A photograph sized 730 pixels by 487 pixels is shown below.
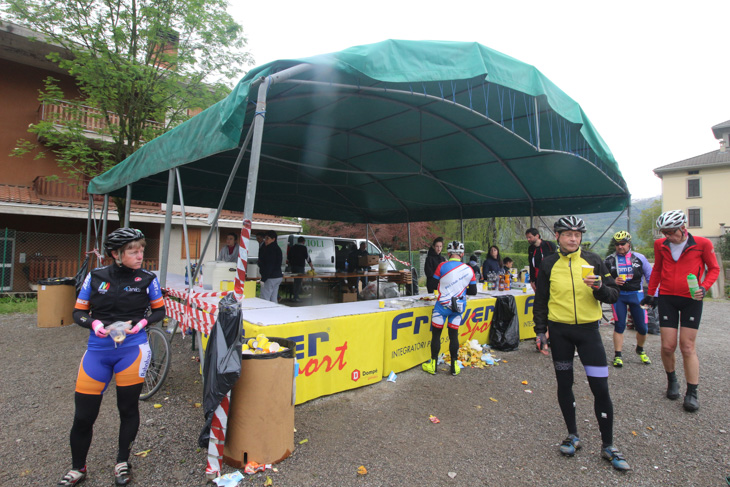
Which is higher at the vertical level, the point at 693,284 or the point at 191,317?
the point at 693,284

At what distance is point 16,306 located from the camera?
404 inches

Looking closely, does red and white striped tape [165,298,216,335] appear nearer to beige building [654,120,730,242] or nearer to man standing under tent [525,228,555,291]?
man standing under tent [525,228,555,291]

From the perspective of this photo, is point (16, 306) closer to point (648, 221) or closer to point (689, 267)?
point (689, 267)

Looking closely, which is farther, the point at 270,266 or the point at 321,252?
the point at 321,252

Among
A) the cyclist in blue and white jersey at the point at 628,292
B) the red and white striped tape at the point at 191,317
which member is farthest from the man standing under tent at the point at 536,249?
the red and white striped tape at the point at 191,317

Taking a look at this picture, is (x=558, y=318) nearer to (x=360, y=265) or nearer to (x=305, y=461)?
(x=305, y=461)


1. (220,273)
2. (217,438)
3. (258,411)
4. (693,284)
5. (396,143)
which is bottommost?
(217,438)

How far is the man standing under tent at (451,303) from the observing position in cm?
482

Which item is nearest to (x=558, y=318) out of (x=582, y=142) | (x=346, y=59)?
(x=346, y=59)

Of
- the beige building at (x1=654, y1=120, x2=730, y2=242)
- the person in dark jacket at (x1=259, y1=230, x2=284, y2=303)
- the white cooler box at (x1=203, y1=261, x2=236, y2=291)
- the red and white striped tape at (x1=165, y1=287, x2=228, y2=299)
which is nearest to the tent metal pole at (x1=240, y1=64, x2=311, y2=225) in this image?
the red and white striped tape at (x1=165, y1=287, x2=228, y2=299)

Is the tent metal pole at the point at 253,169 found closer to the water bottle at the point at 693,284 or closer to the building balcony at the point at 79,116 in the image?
the water bottle at the point at 693,284

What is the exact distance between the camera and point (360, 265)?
11.8 meters

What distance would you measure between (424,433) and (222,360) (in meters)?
1.93

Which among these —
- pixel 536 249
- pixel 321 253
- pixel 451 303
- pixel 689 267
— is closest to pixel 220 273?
pixel 451 303
